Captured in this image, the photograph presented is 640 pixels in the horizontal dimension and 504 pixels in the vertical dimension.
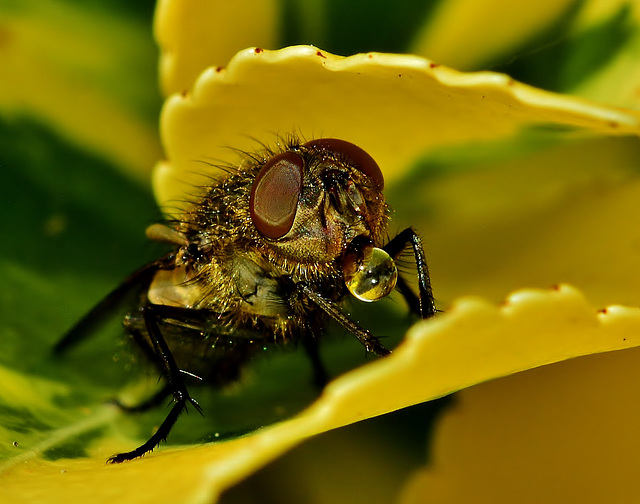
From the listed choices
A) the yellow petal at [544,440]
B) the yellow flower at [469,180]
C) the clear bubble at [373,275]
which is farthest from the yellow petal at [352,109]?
the yellow petal at [544,440]

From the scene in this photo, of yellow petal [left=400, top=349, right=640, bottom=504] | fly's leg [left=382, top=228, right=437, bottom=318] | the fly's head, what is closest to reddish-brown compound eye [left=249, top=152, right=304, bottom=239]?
the fly's head

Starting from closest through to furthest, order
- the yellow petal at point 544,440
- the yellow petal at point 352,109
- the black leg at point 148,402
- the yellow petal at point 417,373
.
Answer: the yellow petal at point 417,373
the yellow petal at point 352,109
the yellow petal at point 544,440
the black leg at point 148,402

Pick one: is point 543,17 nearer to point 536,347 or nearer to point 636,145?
point 636,145

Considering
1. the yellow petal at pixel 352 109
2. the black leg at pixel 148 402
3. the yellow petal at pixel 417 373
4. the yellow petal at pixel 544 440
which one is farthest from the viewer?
the black leg at pixel 148 402

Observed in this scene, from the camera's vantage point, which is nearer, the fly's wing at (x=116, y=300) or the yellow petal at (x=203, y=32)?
the yellow petal at (x=203, y=32)

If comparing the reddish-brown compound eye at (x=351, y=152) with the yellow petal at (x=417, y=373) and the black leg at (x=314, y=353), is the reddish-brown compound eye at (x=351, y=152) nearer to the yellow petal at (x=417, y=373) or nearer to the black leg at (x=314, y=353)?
the black leg at (x=314, y=353)

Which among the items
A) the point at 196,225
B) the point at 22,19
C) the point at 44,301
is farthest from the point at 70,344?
the point at 22,19

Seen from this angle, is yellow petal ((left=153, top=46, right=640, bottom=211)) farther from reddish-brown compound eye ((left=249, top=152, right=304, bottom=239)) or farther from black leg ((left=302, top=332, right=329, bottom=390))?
black leg ((left=302, top=332, right=329, bottom=390))

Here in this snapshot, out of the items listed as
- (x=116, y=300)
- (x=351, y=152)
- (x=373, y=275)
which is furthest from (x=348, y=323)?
(x=116, y=300)
